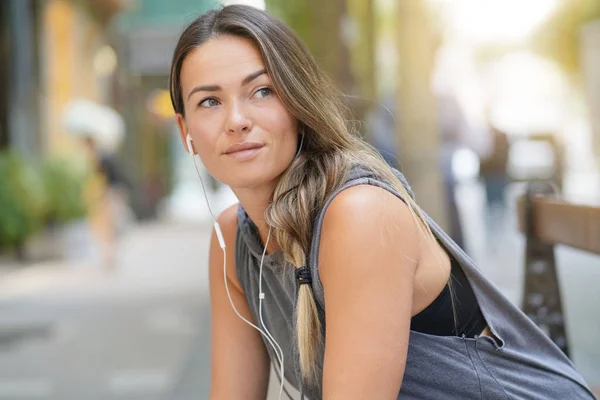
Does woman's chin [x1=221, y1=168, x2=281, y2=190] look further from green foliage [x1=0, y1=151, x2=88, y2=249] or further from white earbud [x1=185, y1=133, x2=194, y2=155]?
green foliage [x1=0, y1=151, x2=88, y2=249]

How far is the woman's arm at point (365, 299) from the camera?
163 centimetres

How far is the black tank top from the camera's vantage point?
1.82 metres

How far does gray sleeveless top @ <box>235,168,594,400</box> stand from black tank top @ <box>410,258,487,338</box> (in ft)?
0.07

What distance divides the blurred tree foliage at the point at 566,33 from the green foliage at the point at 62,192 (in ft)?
66.0

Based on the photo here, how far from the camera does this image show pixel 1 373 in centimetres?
518

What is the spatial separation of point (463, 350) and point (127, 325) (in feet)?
17.2

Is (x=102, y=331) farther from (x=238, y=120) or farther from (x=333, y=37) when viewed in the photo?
(x=238, y=120)

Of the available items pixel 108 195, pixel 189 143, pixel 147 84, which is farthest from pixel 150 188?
pixel 189 143

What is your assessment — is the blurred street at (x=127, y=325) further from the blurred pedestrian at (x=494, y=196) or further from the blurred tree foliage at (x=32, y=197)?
the blurred tree foliage at (x=32, y=197)

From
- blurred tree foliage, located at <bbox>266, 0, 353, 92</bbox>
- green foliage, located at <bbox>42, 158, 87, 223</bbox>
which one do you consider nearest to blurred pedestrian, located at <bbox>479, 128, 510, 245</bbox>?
blurred tree foliage, located at <bbox>266, 0, 353, 92</bbox>

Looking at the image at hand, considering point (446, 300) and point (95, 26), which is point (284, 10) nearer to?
point (95, 26)

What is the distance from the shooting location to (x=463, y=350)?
1820 mm

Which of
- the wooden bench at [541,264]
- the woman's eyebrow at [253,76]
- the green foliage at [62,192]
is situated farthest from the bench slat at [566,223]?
the green foliage at [62,192]

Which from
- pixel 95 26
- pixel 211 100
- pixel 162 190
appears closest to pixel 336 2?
pixel 211 100
